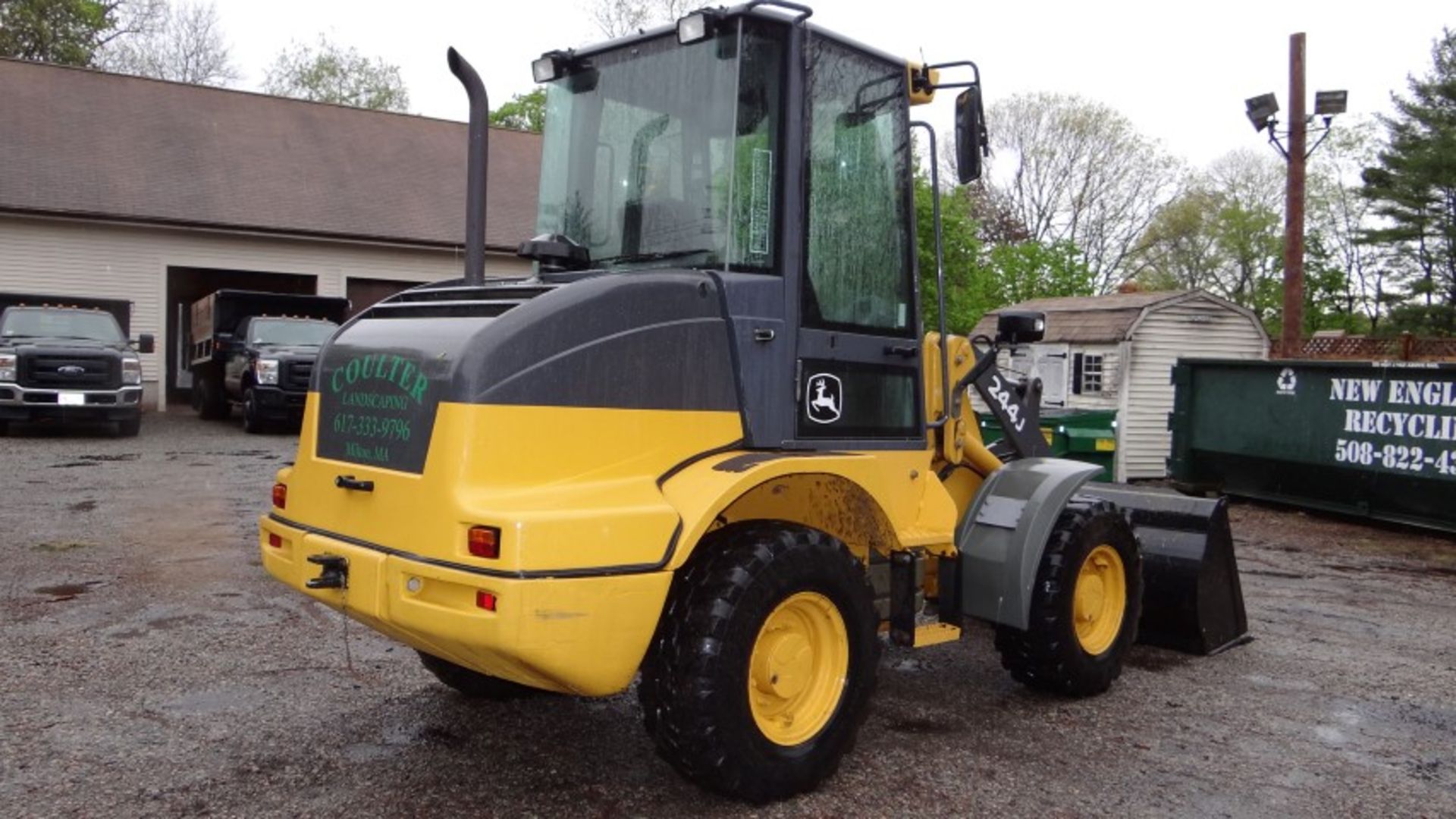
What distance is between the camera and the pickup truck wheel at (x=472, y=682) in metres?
4.91

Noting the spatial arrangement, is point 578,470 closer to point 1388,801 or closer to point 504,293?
point 504,293

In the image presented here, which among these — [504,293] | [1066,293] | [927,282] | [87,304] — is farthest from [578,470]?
[1066,293]

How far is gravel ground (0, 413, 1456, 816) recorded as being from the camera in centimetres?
404

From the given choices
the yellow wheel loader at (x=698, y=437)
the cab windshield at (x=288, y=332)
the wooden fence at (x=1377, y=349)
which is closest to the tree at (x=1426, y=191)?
the wooden fence at (x=1377, y=349)

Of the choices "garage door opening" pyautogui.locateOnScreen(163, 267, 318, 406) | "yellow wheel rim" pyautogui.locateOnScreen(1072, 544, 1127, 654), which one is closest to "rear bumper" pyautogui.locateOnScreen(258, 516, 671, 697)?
"yellow wheel rim" pyautogui.locateOnScreen(1072, 544, 1127, 654)

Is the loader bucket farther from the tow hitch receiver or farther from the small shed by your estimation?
the small shed

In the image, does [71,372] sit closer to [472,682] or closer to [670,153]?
[472,682]

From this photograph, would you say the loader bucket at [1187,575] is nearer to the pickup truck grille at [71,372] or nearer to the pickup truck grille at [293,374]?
→ the pickup truck grille at [293,374]

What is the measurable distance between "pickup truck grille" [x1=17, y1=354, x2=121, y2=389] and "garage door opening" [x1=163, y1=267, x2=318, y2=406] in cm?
698

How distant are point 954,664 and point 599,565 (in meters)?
2.96

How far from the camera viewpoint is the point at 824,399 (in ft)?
14.0

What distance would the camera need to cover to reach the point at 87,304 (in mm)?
20469

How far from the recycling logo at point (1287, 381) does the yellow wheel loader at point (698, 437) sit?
8.17 meters

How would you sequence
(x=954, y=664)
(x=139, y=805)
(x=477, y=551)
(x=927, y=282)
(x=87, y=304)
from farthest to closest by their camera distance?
(x=87, y=304) → (x=954, y=664) → (x=927, y=282) → (x=139, y=805) → (x=477, y=551)
